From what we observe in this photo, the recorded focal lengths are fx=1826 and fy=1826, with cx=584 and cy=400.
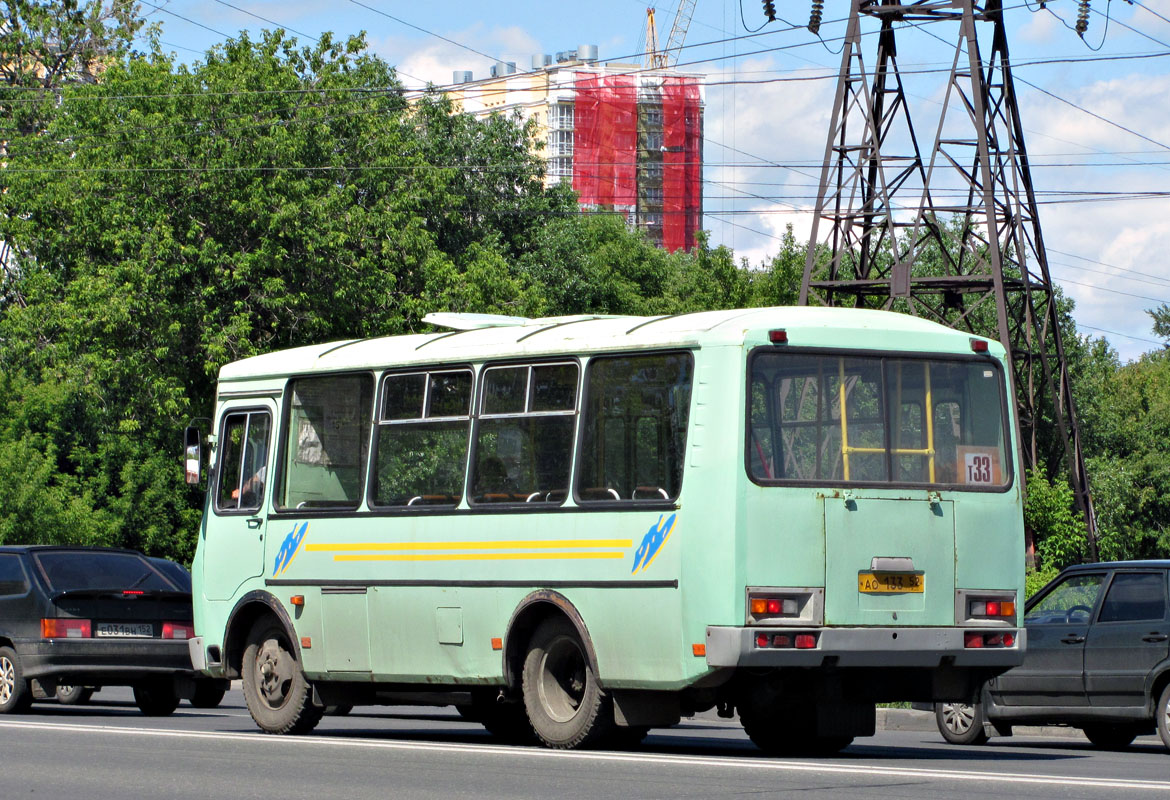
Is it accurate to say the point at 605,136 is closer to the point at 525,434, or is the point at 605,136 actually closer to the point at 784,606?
the point at 525,434

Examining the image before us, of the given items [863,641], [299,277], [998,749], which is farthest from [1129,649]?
[299,277]

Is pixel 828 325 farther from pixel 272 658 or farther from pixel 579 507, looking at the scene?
pixel 272 658

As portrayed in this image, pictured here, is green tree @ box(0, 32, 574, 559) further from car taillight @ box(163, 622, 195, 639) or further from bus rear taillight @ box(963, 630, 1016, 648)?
bus rear taillight @ box(963, 630, 1016, 648)

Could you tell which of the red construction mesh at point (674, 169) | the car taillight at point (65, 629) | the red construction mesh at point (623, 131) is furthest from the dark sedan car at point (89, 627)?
the red construction mesh at point (674, 169)

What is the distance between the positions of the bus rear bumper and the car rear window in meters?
8.07

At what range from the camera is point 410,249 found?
41656 mm

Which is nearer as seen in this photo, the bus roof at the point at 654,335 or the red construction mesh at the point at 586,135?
the bus roof at the point at 654,335

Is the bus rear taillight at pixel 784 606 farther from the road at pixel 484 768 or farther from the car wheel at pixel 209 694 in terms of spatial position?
the car wheel at pixel 209 694

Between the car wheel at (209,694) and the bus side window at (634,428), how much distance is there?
7.55 metres

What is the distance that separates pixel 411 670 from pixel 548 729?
154 cm

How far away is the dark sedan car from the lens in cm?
1645

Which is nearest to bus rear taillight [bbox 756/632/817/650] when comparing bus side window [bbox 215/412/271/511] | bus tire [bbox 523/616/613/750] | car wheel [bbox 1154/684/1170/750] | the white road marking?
the white road marking

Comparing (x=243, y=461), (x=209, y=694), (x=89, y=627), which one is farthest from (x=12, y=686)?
(x=243, y=461)

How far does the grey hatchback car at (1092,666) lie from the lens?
14453mm
